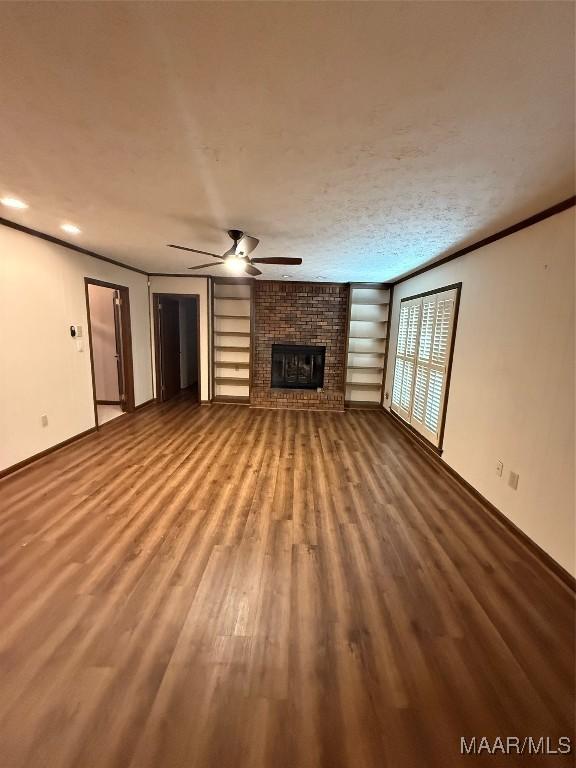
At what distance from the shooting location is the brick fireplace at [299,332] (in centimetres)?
561

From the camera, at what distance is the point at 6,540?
2.09 meters

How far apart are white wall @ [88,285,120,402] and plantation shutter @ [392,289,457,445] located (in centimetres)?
463

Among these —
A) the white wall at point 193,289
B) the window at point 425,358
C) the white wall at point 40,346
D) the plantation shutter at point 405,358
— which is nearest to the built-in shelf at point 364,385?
the plantation shutter at point 405,358

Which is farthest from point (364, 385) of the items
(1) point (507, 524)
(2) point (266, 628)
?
(2) point (266, 628)

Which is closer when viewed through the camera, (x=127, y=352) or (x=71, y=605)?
(x=71, y=605)

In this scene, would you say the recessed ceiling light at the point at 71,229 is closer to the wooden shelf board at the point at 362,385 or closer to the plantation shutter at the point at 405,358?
the plantation shutter at the point at 405,358

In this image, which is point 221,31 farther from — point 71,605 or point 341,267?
point 341,267

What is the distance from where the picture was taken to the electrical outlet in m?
2.35

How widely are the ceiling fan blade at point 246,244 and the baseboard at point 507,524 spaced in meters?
2.98

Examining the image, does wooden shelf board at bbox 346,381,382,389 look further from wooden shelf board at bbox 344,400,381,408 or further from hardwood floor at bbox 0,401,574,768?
hardwood floor at bbox 0,401,574,768

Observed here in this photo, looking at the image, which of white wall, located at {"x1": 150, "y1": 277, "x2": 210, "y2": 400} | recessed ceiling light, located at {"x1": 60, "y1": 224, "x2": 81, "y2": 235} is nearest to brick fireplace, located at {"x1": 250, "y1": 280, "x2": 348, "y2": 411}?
white wall, located at {"x1": 150, "y1": 277, "x2": 210, "y2": 400}

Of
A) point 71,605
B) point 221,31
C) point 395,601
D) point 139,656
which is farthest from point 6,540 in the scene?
point 221,31

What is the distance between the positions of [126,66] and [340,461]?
340cm

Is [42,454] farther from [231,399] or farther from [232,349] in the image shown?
[232,349]
